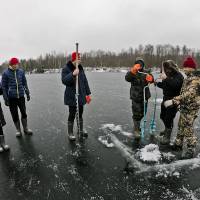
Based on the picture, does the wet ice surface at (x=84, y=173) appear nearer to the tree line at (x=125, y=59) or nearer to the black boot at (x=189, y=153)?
the black boot at (x=189, y=153)

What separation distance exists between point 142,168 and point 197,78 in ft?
6.60

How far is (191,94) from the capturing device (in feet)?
13.6

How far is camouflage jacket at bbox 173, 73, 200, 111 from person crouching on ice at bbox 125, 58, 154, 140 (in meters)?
1.10

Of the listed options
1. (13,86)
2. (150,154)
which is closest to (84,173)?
(150,154)

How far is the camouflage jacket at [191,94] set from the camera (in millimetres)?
4148

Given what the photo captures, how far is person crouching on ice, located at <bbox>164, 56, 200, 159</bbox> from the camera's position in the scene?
13.6 ft

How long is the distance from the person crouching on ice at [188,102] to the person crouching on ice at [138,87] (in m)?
1.08

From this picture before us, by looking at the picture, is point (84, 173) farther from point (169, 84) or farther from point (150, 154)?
point (169, 84)

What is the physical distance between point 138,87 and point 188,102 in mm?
1457

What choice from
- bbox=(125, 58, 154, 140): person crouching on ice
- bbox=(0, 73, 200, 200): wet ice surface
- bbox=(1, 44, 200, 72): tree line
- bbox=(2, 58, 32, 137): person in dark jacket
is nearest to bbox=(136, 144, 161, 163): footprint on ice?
bbox=(0, 73, 200, 200): wet ice surface

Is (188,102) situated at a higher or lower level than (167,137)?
higher

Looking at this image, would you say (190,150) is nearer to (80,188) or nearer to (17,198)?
(80,188)

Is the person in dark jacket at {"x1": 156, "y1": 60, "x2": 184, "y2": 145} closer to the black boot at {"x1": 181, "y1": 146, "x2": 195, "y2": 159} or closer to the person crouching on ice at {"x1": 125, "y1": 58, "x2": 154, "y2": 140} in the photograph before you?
the person crouching on ice at {"x1": 125, "y1": 58, "x2": 154, "y2": 140}

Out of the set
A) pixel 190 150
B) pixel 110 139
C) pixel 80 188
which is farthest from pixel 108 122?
pixel 80 188
